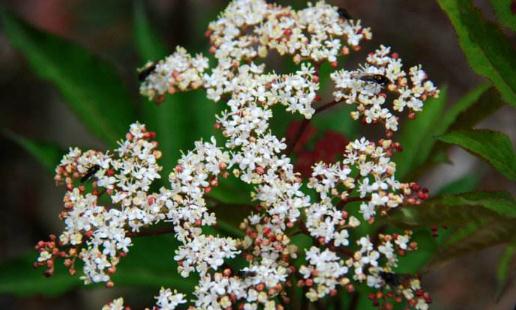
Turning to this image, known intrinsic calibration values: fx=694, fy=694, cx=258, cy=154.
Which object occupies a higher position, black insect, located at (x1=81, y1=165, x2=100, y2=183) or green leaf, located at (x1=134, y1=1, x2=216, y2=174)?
green leaf, located at (x1=134, y1=1, x2=216, y2=174)

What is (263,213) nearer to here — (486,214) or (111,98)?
(486,214)

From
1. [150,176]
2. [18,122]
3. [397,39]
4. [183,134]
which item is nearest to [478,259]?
[397,39]

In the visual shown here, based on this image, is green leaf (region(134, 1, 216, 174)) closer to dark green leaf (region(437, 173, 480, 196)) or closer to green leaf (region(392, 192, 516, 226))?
dark green leaf (region(437, 173, 480, 196))

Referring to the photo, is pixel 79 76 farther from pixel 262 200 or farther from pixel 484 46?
pixel 484 46

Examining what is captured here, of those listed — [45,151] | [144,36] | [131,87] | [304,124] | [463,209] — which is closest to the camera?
[463,209]

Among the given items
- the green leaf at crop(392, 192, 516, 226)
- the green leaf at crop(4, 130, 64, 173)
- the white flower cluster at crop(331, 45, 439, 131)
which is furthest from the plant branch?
the green leaf at crop(4, 130, 64, 173)

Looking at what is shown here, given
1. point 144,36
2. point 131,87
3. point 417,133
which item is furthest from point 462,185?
point 131,87
